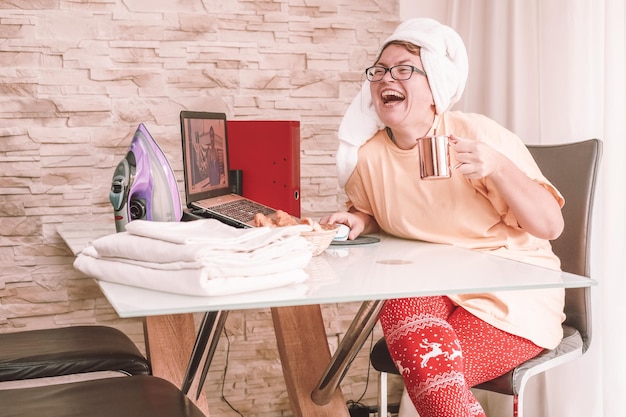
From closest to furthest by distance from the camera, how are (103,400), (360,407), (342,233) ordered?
(103,400)
(342,233)
(360,407)

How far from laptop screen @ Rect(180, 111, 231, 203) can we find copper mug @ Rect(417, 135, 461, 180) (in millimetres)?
702

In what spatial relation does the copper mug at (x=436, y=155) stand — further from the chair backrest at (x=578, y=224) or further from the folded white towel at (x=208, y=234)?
the chair backrest at (x=578, y=224)

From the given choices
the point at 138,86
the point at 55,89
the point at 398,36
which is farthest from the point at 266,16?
the point at 398,36

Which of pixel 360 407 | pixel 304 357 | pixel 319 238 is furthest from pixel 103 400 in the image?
pixel 360 407

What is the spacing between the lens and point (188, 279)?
1.06 meters

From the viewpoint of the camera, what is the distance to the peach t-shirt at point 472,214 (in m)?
1.65

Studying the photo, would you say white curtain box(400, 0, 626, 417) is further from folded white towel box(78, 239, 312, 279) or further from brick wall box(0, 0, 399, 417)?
folded white towel box(78, 239, 312, 279)

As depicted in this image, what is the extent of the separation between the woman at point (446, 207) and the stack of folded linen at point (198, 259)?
41 centimetres

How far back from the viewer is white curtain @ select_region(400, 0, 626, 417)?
212 cm

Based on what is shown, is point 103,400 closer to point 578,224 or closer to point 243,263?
point 243,263

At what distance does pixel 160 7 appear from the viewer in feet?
8.26

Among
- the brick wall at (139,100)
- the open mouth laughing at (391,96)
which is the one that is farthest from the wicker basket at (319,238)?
the brick wall at (139,100)

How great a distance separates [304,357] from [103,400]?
72cm

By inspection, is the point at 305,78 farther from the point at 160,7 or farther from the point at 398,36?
the point at 398,36
